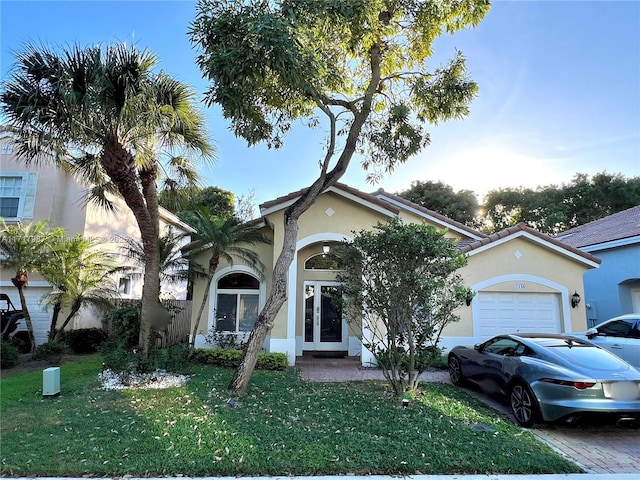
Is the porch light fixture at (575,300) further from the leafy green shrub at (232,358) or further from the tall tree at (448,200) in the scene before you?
the tall tree at (448,200)

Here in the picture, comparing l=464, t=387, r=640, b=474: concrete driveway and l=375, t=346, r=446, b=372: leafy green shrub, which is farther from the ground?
l=375, t=346, r=446, b=372: leafy green shrub

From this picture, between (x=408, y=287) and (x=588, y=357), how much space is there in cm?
339

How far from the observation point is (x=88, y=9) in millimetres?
8992

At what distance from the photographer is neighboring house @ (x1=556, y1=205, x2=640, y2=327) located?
50.3 feet

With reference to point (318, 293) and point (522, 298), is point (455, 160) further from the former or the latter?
point (318, 293)

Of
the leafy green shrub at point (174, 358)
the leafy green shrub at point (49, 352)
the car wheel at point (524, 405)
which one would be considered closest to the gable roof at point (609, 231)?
the car wheel at point (524, 405)

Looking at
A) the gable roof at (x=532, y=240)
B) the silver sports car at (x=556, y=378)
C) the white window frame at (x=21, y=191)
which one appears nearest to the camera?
the silver sports car at (x=556, y=378)

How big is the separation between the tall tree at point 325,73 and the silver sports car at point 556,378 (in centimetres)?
493

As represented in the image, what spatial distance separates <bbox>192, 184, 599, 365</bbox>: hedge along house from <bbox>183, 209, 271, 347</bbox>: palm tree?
1.51ft

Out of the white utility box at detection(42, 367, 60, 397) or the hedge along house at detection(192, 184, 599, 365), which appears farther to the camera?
the hedge along house at detection(192, 184, 599, 365)

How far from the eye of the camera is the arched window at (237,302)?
13.1m

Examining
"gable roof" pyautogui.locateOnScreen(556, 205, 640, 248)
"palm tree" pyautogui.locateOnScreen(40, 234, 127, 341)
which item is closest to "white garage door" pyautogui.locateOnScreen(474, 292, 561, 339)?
"gable roof" pyautogui.locateOnScreen(556, 205, 640, 248)

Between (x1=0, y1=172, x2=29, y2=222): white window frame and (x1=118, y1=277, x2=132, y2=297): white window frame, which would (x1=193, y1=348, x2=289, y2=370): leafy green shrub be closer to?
(x1=118, y1=277, x2=132, y2=297): white window frame

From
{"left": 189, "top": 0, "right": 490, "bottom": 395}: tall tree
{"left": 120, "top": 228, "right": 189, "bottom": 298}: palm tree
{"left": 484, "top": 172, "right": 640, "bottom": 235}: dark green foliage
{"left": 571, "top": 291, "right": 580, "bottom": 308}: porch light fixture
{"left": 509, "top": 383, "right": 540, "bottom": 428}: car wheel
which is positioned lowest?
{"left": 509, "top": 383, "right": 540, "bottom": 428}: car wheel
